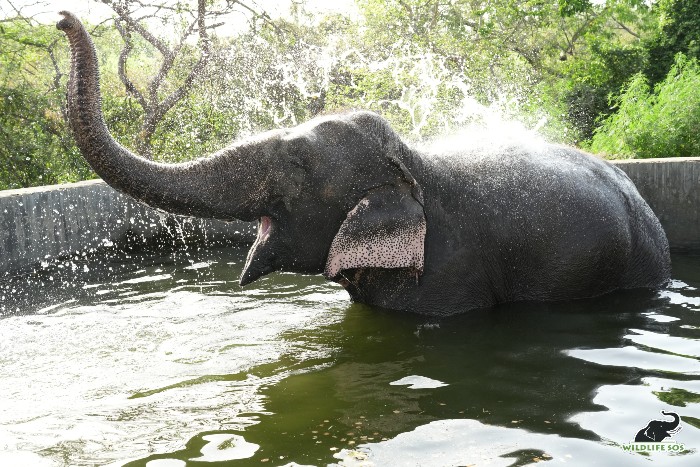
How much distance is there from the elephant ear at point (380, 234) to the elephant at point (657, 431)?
67.3 inches

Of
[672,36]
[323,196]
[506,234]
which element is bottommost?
[506,234]

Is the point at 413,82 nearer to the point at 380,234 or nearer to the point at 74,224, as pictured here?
the point at 74,224

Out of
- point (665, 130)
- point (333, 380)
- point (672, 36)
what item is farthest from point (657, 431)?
point (672, 36)

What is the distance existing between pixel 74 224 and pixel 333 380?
4.26 metres

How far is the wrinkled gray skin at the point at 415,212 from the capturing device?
4.48 m

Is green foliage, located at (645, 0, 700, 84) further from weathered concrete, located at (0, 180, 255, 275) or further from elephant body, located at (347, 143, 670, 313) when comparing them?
elephant body, located at (347, 143, 670, 313)

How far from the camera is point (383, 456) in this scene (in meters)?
3.16

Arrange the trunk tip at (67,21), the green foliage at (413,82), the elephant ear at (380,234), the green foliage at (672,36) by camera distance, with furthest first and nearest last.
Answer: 1. the green foliage at (672,36)
2. the green foliage at (413,82)
3. the elephant ear at (380,234)
4. the trunk tip at (67,21)

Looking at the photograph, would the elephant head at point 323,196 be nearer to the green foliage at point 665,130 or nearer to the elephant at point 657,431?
the elephant at point 657,431

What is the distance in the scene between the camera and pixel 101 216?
7.83 metres

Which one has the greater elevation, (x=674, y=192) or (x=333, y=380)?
(x=674, y=192)

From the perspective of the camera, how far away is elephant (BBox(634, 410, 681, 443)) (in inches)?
127

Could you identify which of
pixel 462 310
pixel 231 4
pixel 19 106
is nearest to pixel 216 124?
pixel 231 4

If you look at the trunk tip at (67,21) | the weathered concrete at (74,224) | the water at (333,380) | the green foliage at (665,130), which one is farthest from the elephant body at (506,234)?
the green foliage at (665,130)
